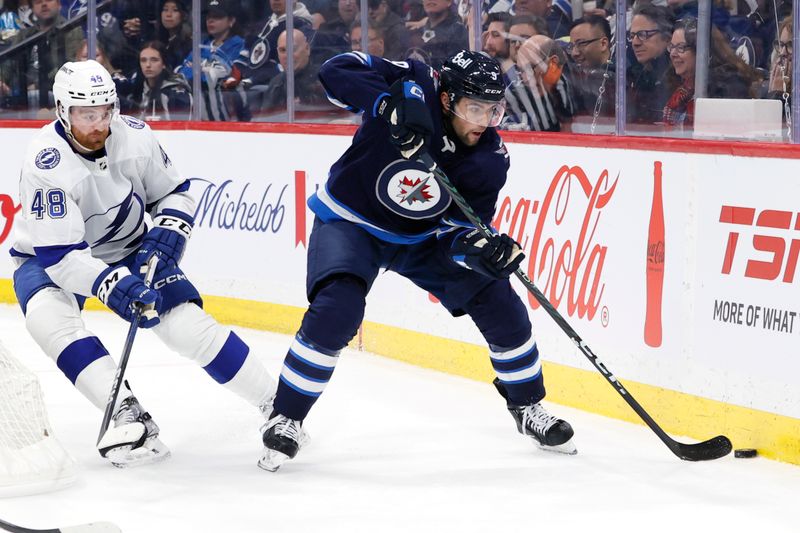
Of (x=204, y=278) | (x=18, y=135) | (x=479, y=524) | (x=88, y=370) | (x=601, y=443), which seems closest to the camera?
(x=479, y=524)

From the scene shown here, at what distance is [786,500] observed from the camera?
3.20 metres

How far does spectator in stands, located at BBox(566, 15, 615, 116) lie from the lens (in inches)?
179

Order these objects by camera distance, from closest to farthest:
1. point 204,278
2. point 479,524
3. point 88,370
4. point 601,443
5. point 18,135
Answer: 1. point 479,524
2. point 88,370
3. point 601,443
4. point 204,278
5. point 18,135

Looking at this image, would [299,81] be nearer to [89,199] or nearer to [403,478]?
[89,199]

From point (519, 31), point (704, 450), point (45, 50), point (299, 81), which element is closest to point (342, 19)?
point (299, 81)

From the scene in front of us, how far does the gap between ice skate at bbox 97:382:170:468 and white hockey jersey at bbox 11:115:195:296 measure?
0.34 metres

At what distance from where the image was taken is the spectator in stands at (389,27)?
17.6 feet

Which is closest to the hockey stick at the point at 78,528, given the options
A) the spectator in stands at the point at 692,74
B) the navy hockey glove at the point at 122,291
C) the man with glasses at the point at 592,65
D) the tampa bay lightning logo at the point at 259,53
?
the navy hockey glove at the point at 122,291

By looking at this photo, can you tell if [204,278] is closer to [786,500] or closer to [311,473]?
[311,473]

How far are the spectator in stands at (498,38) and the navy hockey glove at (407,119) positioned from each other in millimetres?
1717

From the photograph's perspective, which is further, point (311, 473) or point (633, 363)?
point (633, 363)

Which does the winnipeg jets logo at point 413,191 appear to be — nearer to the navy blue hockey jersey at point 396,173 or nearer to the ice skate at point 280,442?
the navy blue hockey jersey at point 396,173

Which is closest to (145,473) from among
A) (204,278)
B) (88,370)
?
(88,370)

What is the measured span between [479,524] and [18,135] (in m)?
4.28
